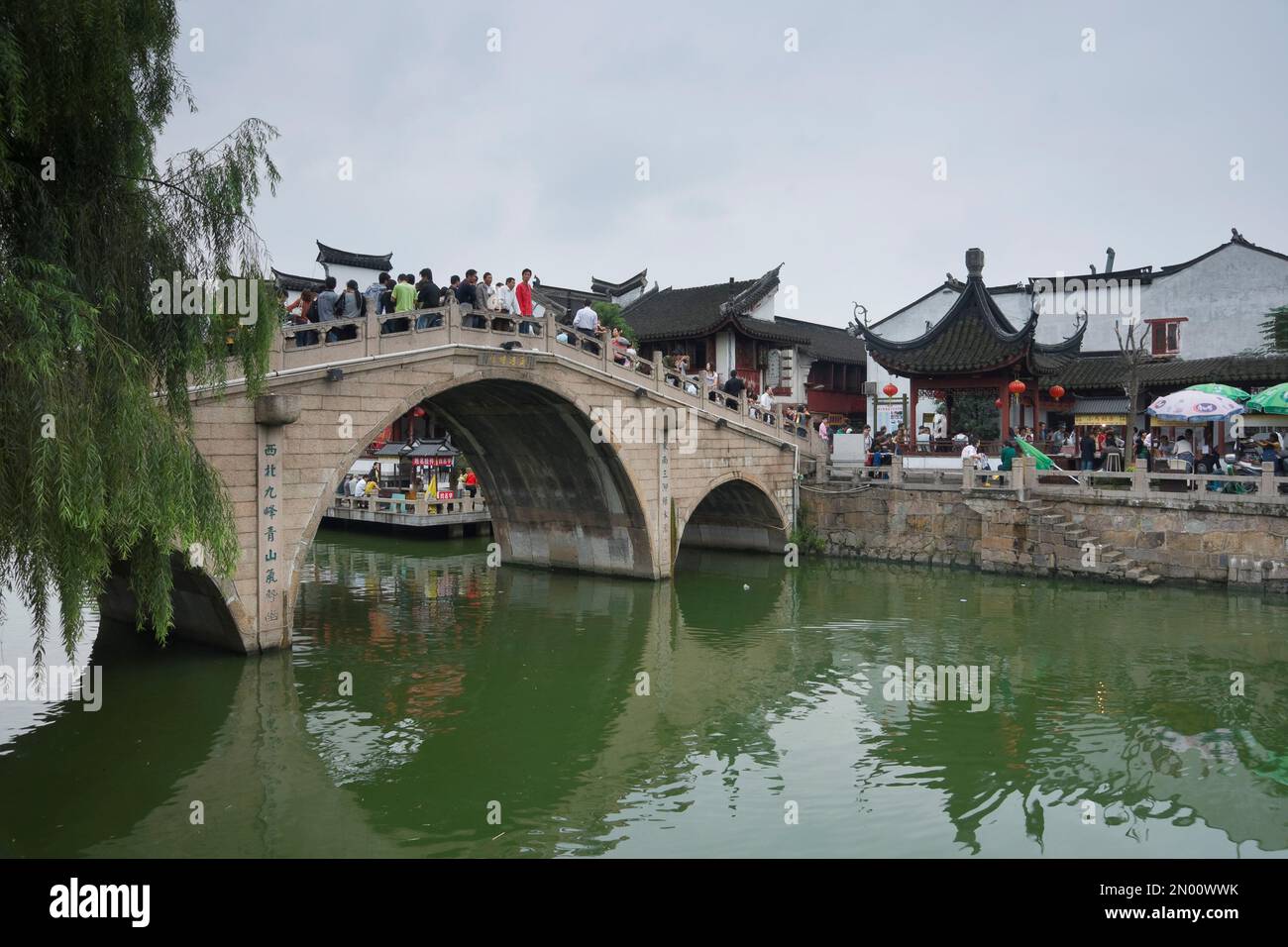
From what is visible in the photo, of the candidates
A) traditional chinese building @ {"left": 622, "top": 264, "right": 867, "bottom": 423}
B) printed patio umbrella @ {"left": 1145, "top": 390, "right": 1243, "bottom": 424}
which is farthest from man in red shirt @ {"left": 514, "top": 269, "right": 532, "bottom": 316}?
traditional chinese building @ {"left": 622, "top": 264, "right": 867, "bottom": 423}

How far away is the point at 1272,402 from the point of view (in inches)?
697

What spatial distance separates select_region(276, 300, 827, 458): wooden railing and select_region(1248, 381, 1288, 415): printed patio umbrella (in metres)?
8.90

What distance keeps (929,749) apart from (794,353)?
2333 cm

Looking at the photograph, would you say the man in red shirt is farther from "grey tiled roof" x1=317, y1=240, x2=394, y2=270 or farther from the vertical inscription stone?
"grey tiled roof" x1=317, y1=240, x2=394, y2=270

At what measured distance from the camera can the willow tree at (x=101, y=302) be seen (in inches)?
242

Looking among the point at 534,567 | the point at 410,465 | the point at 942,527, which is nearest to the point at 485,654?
the point at 534,567

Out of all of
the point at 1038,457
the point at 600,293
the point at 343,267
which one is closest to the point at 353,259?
the point at 343,267

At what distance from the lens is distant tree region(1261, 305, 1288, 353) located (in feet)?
76.9

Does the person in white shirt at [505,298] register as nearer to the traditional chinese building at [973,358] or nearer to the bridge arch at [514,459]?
the bridge arch at [514,459]

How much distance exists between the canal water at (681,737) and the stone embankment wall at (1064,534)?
840 mm

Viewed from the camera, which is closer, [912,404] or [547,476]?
[547,476]

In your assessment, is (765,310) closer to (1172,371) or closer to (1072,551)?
(1172,371)

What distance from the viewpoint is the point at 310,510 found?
13234 millimetres

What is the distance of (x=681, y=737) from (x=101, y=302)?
683cm
